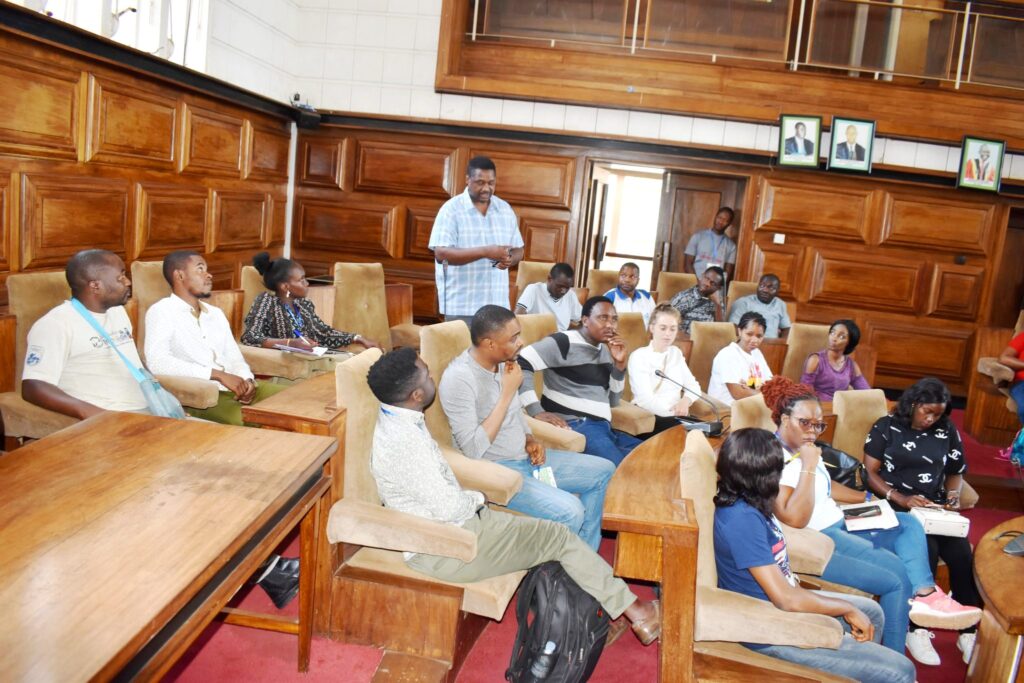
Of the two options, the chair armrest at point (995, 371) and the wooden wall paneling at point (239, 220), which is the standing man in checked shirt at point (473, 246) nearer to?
the wooden wall paneling at point (239, 220)

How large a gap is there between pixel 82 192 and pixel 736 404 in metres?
3.53

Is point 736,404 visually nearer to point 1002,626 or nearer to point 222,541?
point 1002,626

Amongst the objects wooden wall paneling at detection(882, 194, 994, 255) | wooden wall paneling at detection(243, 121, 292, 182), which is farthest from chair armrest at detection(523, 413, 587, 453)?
wooden wall paneling at detection(882, 194, 994, 255)

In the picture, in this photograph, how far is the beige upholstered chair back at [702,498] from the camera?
2154mm

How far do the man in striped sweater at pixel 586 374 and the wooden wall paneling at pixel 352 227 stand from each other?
13.5 feet

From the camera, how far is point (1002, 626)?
2170mm

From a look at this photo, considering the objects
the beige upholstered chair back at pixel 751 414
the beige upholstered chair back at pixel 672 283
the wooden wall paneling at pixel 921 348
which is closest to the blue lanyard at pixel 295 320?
the beige upholstered chair back at pixel 751 414

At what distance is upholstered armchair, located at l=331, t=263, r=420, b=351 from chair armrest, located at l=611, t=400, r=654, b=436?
1.64m

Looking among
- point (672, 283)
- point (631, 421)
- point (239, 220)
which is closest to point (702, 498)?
point (631, 421)

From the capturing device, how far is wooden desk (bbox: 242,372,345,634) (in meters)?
2.27

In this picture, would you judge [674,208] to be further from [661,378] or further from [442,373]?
[442,373]

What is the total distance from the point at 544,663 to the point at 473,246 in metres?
2.18

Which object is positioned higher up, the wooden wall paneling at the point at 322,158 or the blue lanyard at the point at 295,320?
the wooden wall paneling at the point at 322,158

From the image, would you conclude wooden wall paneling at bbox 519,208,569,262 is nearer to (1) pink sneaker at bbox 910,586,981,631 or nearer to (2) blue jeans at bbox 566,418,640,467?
(2) blue jeans at bbox 566,418,640,467
